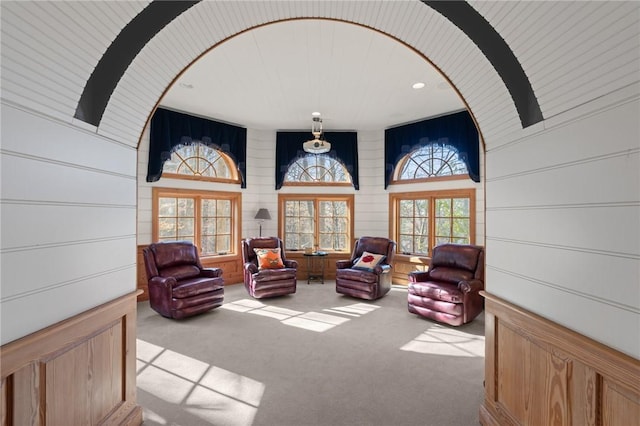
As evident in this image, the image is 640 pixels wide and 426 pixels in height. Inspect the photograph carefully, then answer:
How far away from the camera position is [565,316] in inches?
53.9

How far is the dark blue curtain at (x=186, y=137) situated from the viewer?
499 centimetres

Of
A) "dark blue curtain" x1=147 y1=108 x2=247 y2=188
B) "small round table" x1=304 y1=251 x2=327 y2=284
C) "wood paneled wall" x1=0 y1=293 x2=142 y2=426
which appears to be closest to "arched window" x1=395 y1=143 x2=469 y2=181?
"small round table" x1=304 y1=251 x2=327 y2=284

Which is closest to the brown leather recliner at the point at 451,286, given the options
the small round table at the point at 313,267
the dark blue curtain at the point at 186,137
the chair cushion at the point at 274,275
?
the chair cushion at the point at 274,275

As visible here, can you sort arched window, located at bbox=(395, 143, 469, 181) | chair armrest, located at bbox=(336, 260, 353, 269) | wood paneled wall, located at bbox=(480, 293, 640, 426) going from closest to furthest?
wood paneled wall, located at bbox=(480, 293, 640, 426), chair armrest, located at bbox=(336, 260, 353, 269), arched window, located at bbox=(395, 143, 469, 181)

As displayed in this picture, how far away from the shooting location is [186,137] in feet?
17.3

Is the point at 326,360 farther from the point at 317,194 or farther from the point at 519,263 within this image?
the point at 317,194

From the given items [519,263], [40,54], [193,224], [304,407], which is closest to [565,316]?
[519,263]

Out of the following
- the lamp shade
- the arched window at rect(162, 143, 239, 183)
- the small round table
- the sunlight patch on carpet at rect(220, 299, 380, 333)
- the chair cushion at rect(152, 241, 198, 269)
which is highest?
the arched window at rect(162, 143, 239, 183)

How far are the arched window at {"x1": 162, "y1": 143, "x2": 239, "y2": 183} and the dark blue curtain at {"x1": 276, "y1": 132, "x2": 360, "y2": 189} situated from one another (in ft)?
3.32

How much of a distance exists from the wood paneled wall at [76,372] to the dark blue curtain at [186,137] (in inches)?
146

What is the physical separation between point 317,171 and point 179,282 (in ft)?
12.0

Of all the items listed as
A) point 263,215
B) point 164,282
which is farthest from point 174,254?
point 263,215

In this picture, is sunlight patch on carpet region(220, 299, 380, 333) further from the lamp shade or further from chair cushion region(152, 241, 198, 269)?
the lamp shade

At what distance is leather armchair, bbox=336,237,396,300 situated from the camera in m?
4.82
